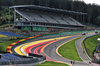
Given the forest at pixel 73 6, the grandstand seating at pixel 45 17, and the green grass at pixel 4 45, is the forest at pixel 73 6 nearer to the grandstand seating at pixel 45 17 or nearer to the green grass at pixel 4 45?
the grandstand seating at pixel 45 17

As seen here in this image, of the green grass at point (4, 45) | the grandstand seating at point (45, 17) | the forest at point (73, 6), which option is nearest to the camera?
the green grass at point (4, 45)

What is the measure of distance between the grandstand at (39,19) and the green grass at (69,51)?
1205 inches

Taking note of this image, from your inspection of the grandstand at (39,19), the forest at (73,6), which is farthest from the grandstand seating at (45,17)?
the forest at (73,6)

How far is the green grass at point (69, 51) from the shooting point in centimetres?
5128

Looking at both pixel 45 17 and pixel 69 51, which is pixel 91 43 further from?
pixel 45 17

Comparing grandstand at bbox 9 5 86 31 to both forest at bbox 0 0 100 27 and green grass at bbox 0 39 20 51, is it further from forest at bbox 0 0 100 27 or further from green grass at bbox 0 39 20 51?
green grass at bbox 0 39 20 51

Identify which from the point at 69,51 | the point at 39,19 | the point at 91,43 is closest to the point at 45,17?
the point at 39,19

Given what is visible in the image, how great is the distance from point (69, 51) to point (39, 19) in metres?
42.7

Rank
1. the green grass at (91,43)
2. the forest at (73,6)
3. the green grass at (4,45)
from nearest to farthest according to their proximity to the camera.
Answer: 1. the green grass at (4,45)
2. the green grass at (91,43)
3. the forest at (73,6)

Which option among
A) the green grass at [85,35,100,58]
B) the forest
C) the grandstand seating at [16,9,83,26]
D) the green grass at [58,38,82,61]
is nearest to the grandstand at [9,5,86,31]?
the grandstand seating at [16,9,83,26]

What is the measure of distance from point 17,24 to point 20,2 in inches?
1213

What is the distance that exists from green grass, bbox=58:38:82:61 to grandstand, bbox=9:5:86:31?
1205 inches

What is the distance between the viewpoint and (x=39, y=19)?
9569 cm

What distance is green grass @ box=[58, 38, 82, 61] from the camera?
5128 centimetres
